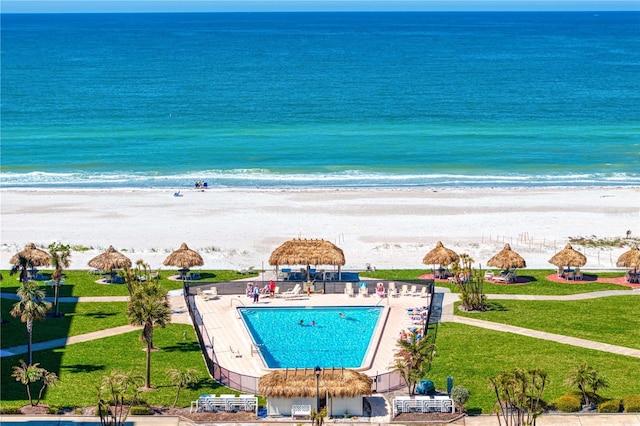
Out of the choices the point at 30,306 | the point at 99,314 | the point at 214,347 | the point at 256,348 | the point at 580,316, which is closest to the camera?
the point at 30,306

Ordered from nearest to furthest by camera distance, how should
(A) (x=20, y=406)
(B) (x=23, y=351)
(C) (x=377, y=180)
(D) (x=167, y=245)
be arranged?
(A) (x=20, y=406)
(B) (x=23, y=351)
(D) (x=167, y=245)
(C) (x=377, y=180)

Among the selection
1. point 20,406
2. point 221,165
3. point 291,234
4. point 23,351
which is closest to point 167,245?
point 291,234

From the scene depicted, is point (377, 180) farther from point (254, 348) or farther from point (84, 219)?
point (254, 348)

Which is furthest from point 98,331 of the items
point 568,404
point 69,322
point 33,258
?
point 568,404

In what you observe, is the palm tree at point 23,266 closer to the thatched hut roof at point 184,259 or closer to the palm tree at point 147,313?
the thatched hut roof at point 184,259

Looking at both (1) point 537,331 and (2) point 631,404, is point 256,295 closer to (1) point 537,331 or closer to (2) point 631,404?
(1) point 537,331

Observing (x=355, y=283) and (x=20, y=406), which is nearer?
(x=20, y=406)

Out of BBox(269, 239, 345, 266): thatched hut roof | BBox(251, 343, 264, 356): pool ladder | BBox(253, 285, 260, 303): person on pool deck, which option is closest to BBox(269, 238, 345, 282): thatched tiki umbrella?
BBox(269, 239, 345, 266): thatched hut roof

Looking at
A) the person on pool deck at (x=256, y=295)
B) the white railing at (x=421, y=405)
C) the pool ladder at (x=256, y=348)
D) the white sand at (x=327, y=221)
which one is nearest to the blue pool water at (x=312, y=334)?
the pool ladder at (x=256, y=348)
